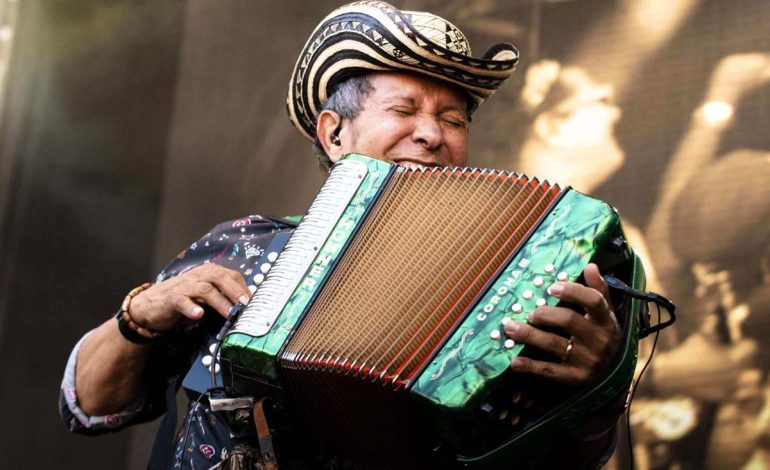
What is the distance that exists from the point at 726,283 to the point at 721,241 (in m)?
0.11

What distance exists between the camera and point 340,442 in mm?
1795

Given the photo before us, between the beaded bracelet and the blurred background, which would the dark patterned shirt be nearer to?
the beaded bracelet

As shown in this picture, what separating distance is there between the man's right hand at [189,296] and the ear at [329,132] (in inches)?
16.8

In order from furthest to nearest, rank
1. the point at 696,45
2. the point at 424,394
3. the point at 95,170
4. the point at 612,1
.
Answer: the point at 95,170, the point at 612,1, the point at 696,45, the point at 424,394

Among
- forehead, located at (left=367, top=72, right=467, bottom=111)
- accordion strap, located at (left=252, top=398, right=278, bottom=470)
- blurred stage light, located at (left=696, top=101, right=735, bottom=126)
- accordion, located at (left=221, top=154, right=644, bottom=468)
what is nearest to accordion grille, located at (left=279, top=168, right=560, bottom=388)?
accordion, located at (left=221, top=154, right=644, bottom=468)

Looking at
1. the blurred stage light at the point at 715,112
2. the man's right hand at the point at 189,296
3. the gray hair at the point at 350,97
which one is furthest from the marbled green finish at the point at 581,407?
the blurred stage light at the point at 715,112

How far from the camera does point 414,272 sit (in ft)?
5.61

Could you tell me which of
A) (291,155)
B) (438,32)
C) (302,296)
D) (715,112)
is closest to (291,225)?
(302,296)

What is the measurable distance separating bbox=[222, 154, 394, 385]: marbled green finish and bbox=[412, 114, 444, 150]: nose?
31cm

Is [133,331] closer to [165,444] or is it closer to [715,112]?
[165,444]

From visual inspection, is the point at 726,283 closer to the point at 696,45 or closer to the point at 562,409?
the point at 696,45

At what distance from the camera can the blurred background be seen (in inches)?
116

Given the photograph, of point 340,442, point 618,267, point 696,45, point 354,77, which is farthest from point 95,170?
point 618,267

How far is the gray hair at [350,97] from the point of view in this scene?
224cm
